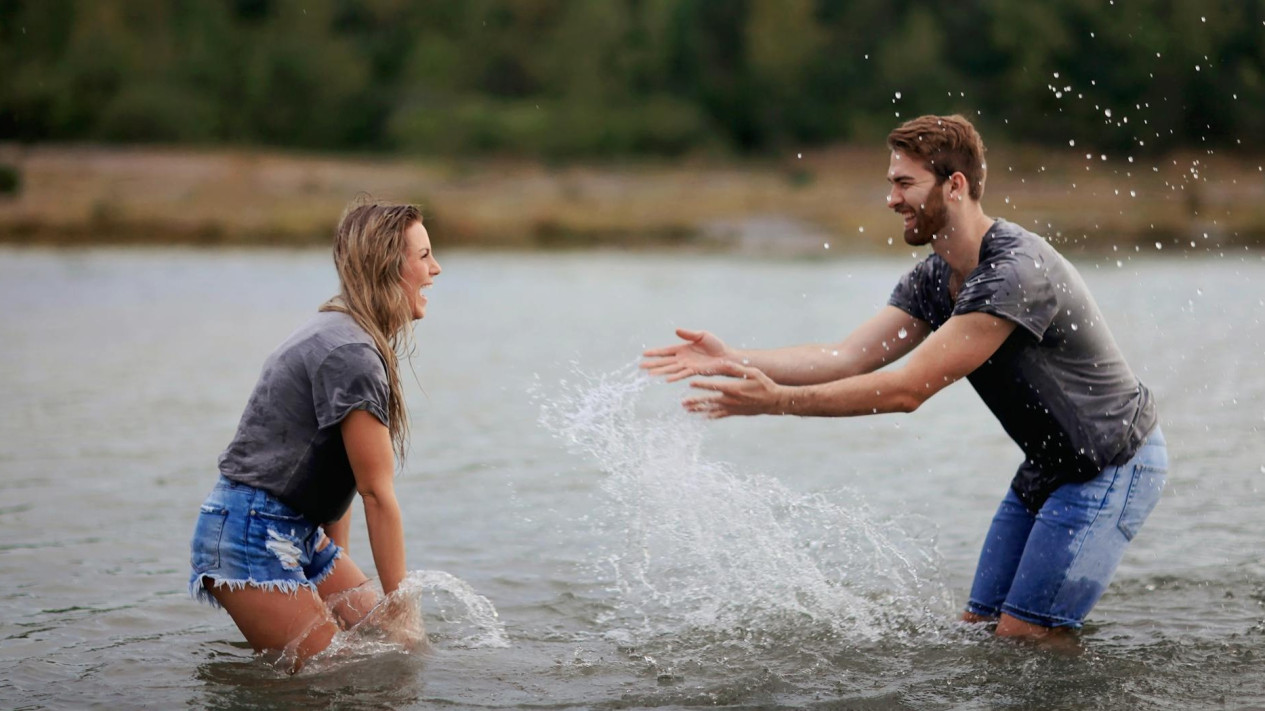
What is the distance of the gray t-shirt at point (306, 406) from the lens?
200 inches

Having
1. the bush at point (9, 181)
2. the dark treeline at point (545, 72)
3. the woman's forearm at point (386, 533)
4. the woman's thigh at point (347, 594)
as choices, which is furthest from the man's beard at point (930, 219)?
the dark treeline at point (545, 72)

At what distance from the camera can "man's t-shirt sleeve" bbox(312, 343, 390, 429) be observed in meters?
5.04

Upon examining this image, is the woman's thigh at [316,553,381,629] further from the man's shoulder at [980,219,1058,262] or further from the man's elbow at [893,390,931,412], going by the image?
the man's shoulder at [980,219,1058,262]

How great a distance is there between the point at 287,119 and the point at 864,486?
258 ft

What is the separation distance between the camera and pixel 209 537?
524 centimetres

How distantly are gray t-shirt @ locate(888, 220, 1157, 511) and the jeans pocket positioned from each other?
9 cm

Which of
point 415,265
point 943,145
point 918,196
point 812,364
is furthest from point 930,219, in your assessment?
point 415,265

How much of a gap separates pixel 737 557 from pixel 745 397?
8.29 feet

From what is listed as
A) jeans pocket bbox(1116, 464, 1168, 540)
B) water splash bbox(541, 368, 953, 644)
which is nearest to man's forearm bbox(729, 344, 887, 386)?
water splash bbox(541, 368, 953, 644)

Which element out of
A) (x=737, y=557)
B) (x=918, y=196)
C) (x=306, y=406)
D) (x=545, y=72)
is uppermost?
(x=545, y=72)

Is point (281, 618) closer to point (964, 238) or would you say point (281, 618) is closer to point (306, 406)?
point (306, 406)

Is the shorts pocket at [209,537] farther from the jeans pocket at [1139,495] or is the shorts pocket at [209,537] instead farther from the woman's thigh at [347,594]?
the jeans pocket at [1139,495]

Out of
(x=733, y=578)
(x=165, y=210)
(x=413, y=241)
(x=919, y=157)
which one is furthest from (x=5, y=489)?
(x=165, y=210)

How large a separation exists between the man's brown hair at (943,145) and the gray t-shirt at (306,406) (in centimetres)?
221
